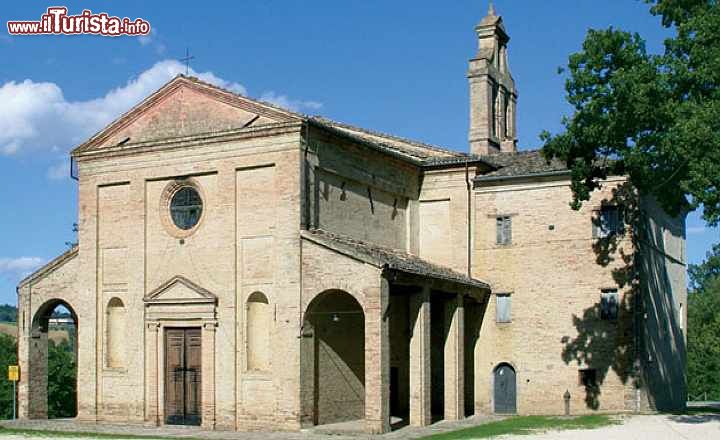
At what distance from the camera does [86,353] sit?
28.3 m

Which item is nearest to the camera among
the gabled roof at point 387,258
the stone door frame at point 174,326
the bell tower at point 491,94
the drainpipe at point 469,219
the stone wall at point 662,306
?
the gabled roof at point 387,258

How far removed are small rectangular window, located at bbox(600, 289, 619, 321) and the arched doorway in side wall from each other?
338 centimetres

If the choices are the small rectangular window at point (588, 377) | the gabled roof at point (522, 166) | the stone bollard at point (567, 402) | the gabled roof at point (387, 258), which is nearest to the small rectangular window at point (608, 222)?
the gabled roof at point (522, 166)

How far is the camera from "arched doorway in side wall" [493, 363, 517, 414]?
30484 millimetres

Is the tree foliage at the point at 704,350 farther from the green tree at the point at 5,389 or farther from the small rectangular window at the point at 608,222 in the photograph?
the green tree at the point at 5,389

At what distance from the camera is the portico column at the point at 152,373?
26750 mm

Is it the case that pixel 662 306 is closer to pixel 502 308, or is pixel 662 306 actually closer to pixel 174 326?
pixel 502 308

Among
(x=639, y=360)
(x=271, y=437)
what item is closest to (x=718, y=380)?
(x=639, y=360)

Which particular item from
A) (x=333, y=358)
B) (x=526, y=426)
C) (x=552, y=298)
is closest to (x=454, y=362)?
(x=526, y=426)

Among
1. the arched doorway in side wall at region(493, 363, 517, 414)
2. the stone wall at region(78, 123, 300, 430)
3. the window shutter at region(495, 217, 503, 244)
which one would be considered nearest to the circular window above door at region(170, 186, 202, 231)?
the stone wall at region(78, 123, 300, 430)

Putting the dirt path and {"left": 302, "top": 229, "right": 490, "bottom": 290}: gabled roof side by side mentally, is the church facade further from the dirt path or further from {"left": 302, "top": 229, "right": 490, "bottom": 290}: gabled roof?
the dirt path

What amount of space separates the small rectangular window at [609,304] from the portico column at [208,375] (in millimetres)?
11870

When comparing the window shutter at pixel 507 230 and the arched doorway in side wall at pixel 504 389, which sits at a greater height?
the window shutter at pixel 507 230

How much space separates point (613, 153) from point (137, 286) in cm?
1372
